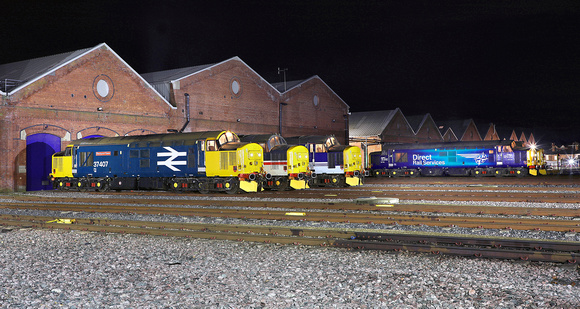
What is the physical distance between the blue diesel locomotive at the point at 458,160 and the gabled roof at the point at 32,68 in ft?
65.1

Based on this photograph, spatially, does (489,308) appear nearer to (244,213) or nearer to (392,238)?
(392,238)

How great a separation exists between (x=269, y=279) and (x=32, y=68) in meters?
33.1

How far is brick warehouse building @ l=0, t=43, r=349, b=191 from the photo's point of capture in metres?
27.2

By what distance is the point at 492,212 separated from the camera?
13.2 metres

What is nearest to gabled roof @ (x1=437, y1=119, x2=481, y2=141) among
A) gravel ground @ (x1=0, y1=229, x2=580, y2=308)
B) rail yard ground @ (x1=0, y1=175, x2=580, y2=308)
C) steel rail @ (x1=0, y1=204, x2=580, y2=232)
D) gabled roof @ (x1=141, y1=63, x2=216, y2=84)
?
gabled roof @ (x1=141, y1=63, x2=216, y2=84)

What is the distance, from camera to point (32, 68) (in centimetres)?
3328

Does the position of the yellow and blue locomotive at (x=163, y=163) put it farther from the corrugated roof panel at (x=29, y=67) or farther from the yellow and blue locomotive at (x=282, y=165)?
the corrugated roof panel at (x=29, y=67)

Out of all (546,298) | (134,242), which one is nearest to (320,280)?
(546,298)

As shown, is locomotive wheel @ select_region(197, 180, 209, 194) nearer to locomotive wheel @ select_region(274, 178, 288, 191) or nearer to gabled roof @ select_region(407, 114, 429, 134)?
locomotive wheel @ select_region(274, 178, 288, 191)

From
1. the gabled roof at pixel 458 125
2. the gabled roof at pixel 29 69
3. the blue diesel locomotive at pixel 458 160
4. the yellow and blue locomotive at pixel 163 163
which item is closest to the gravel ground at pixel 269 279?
the yellow and blue locomotive at pixel 163 163

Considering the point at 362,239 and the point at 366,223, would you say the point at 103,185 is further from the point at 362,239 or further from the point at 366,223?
the point at 362,239

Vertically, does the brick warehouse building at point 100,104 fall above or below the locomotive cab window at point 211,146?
above

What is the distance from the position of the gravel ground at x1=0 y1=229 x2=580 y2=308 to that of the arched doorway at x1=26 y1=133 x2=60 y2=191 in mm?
21520

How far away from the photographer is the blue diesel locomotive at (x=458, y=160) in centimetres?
3666
